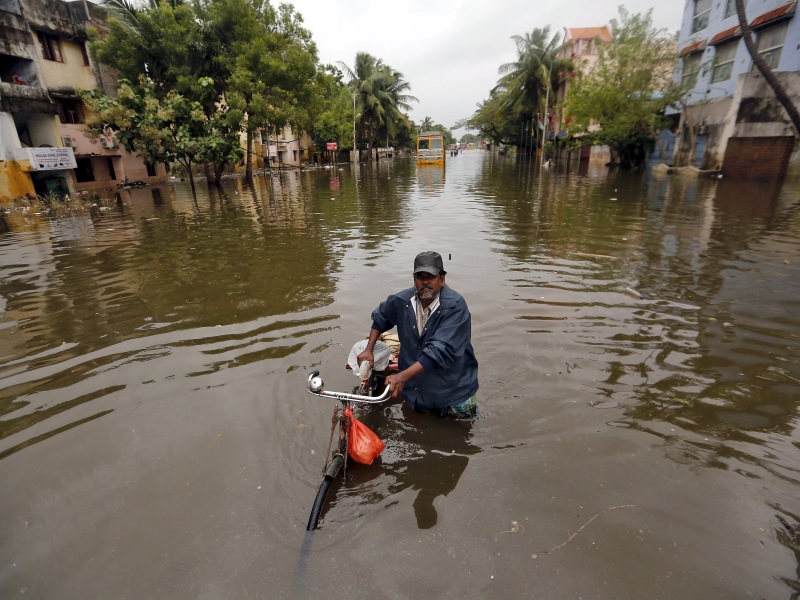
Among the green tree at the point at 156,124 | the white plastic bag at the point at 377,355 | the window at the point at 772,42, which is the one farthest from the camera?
the green tree at the point at 156,124

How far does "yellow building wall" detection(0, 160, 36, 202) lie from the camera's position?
1905 centimetres

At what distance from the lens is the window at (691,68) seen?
23047 millimetres

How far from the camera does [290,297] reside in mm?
6914

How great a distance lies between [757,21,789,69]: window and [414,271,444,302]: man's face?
24058mm

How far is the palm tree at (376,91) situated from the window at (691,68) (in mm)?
30438

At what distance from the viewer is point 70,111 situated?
25.6m

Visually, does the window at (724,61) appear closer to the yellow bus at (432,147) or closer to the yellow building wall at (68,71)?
the yellow bus at (432,147)

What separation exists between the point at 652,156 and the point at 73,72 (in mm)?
37943

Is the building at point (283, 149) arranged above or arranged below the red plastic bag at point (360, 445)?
above

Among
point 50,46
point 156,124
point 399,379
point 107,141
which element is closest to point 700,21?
point 156,124

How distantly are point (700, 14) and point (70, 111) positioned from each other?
118 ft

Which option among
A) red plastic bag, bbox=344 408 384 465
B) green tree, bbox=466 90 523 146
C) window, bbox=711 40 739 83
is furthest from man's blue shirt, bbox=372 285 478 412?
green tree, bbox=466 90 523 146

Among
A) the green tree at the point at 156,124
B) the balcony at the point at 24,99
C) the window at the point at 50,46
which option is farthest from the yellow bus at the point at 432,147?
the balcony at the point at 24,99

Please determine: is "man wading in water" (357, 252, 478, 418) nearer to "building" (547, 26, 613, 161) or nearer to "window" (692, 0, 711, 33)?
"window" (692, 0, 711, 33)
